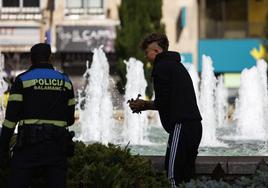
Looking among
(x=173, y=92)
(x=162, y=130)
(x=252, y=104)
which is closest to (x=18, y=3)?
(x=252, y=104)

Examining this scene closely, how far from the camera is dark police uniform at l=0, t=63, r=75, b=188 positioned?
4.64 metres

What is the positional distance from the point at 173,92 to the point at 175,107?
0.12 m

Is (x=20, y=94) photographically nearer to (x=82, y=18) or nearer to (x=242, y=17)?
(x=82, y=18)

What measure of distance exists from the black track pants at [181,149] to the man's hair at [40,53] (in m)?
1.24

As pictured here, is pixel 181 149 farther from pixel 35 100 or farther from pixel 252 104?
pixel 252 104

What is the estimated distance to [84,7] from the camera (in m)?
31.9

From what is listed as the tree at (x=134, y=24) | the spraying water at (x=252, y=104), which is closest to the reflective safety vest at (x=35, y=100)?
the spraying water at (x=252, y=104)

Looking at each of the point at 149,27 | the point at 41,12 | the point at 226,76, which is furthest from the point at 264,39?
the point at 41,12

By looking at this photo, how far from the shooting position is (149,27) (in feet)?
96.5

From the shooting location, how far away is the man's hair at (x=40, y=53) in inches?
188

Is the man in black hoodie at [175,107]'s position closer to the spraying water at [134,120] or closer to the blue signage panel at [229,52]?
the spraying water at [134,120]

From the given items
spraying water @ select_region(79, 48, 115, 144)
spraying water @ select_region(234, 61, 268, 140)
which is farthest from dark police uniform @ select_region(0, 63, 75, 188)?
spraying water @ select_region(234, 61, 268, 140)

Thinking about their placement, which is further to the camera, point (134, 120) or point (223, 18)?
point (223, 18)

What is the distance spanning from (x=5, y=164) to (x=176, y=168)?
1345 millimetres
